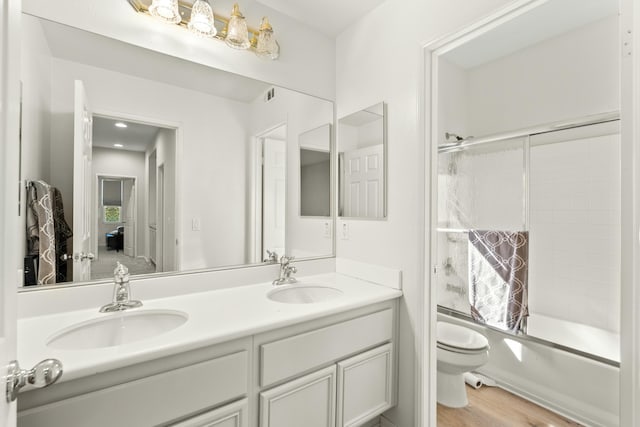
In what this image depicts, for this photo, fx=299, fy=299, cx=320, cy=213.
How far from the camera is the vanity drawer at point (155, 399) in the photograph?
0.79 metres

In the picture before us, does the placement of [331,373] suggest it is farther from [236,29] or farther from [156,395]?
[236,29]

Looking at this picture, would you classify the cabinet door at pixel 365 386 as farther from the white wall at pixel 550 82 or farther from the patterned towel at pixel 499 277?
the white wall at pixel 550 82

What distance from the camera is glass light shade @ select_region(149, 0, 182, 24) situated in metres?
1.35

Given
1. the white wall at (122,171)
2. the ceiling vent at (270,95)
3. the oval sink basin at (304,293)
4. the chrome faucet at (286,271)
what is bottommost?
the oval sink basin at (304,293)

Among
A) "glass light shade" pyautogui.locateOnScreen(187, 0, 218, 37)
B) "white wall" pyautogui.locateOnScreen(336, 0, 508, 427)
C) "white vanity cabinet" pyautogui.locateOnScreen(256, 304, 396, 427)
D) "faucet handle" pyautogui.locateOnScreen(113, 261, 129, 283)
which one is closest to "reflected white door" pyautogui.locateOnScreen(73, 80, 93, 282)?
"faucet handle" pyautogui.locateOnScreen(113, 261, 129, 283)

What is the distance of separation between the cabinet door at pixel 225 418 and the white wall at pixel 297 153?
96 cm

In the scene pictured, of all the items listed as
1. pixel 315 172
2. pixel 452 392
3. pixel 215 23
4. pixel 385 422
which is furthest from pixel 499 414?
pixel 215 23

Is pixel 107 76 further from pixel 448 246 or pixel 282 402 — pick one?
pixel 448 246

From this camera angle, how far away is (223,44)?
160cm

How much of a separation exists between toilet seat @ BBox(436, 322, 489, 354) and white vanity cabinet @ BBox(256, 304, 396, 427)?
0.51 m

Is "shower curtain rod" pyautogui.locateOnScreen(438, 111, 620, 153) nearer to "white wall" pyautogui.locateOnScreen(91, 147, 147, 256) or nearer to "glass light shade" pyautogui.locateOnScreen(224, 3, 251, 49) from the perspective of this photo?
"glass light shade" pyautogui.locateOnScreen(224, 3, 251, 49)

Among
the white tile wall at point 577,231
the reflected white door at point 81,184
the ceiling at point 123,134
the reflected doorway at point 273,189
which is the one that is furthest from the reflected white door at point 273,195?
the white tile wall at point 577,231

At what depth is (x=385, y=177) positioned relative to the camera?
171 cm

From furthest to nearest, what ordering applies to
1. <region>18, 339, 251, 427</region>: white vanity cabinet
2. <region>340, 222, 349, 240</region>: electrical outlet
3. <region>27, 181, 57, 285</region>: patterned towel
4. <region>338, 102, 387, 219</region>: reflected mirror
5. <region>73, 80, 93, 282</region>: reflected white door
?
<region>340, 222, 349, 240</region>: electrical outlet
<region>338, 102, 387, 219</region>: reflected mirror
<region>73, 80, 93, 282</region>: reflected white door
<region>27, 181, 57, 285</region>: patterned towel
<region>18, 339, 251, 427</region>: white vanity cabinet
